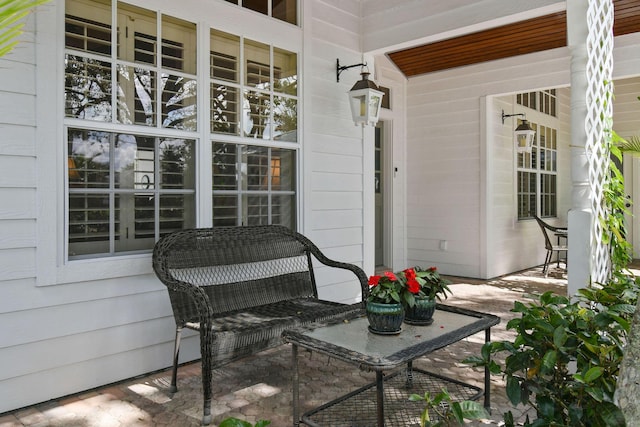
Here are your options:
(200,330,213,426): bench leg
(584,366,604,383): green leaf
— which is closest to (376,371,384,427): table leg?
(584,366,604,383): green leaf

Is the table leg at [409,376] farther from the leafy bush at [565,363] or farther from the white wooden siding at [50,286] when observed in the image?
the white wooden siding at [50,286]

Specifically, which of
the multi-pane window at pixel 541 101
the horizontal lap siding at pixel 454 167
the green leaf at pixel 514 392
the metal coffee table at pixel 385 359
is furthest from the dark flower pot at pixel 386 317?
the multi-pane window at pixel 541 101

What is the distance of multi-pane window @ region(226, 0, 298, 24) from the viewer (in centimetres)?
350

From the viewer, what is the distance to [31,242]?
2471 millimetres

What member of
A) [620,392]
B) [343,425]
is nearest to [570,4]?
[620,392]

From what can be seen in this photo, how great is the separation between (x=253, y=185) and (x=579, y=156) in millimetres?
2195

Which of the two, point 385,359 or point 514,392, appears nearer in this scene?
point 514,392

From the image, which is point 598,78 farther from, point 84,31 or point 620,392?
point 84,31

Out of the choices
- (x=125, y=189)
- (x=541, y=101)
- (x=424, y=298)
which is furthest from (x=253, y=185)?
(x=541, y=101)

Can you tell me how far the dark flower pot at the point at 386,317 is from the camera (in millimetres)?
2236

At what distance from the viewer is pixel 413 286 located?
7.54ft

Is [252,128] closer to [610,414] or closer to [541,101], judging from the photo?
[610,414]

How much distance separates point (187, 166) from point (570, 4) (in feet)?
8.44

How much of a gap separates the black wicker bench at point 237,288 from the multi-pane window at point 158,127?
10.3 inches
